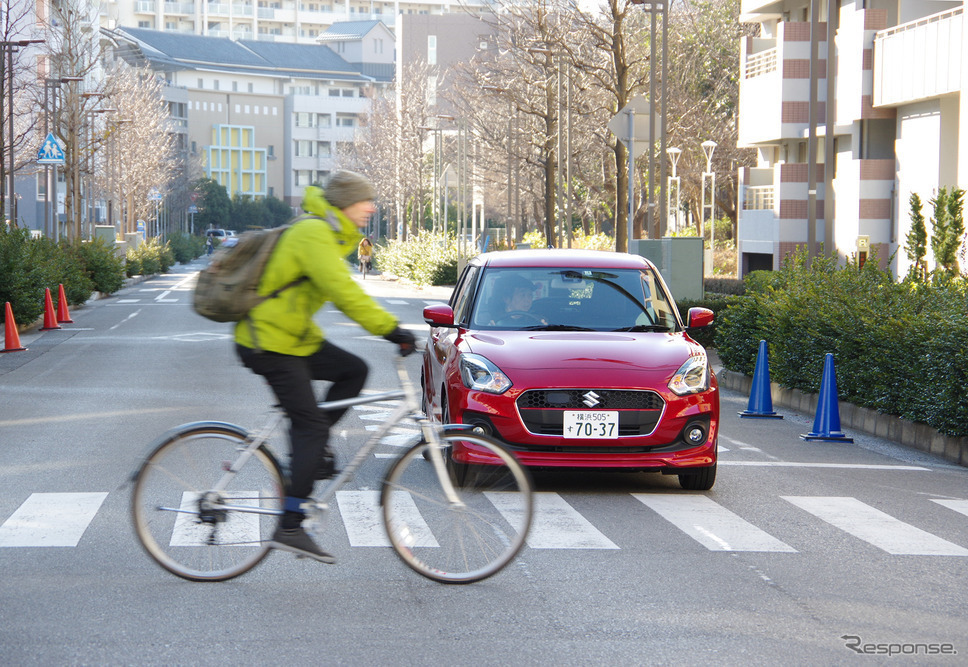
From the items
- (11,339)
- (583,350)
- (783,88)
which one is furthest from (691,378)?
(783,88)

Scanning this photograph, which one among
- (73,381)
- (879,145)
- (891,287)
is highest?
(879,145)

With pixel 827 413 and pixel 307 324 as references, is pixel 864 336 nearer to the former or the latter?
pixel 827 413

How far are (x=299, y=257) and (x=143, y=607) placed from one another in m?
1.63

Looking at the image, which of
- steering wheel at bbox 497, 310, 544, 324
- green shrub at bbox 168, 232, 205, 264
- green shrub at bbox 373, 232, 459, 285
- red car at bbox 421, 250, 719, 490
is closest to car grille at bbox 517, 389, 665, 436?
red car at bbox 421, 250, 719, 490

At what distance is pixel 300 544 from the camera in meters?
6.28

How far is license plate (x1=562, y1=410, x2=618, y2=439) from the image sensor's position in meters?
8.91

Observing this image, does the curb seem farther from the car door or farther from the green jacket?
the green jacket

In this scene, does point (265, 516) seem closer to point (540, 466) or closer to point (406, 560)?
point (406, 560)

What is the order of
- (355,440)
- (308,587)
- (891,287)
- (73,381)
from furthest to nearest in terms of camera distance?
(73,381) < (891,287) < (355,440) < (308,587)

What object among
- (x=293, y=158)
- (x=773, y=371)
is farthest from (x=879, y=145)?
(x=293, y=158)

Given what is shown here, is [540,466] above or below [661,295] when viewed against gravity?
below

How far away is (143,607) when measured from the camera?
601 cm

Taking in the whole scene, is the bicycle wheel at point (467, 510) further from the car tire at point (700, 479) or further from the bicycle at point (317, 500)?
the car tire at point (700, 479)

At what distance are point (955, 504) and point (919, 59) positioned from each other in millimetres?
25265
